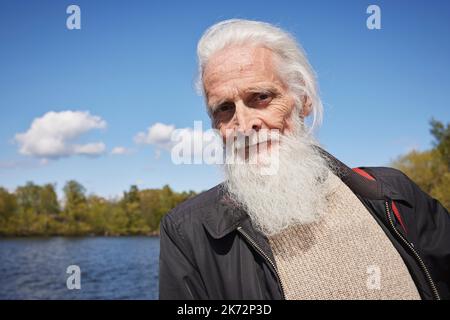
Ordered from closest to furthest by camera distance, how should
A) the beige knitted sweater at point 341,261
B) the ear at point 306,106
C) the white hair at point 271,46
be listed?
the beige knitted sweater at point 341,261 → the white hair at point 271,46 → the ear at point 306,106

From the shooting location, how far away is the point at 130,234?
100250 millimetres

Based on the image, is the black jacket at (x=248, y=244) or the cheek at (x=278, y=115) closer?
the black jacket at (x=248, y=244)

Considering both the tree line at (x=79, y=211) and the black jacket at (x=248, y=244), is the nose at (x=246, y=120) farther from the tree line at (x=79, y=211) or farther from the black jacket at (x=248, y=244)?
the tree line at (x=79, y=211)

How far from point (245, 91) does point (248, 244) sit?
2.62 ft

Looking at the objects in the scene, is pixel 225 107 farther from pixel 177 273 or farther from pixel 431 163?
pixel 431 163

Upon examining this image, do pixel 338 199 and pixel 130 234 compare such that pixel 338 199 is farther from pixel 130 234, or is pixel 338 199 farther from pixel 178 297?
pixel 130 234

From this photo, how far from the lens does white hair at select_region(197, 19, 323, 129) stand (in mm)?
2279

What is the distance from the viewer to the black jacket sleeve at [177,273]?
188 cm

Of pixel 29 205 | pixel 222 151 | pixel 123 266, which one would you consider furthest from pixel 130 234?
pixel 222 151

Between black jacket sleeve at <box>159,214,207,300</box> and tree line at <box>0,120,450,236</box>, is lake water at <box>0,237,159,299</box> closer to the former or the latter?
tree line at <box>0,120,450,236</box>

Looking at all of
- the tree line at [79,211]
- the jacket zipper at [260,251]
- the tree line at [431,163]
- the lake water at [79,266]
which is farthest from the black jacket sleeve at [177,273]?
the tree line at [79,211]

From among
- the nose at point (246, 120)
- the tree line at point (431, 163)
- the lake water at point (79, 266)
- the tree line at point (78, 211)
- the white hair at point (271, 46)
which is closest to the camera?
the nose at point (246, 120)

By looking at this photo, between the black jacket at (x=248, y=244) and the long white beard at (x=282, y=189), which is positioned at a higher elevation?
the long white beard at (x=282, y=189)

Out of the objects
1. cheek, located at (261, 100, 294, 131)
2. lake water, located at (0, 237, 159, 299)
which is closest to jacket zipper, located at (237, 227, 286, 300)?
cheek, located at (261, 100, 294, 131)
